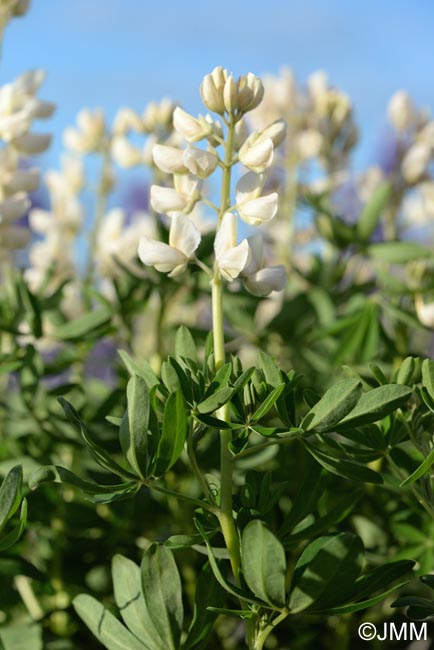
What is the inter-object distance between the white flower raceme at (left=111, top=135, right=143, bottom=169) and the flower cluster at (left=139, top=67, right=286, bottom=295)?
66 centimetres

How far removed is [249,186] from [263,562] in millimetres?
236

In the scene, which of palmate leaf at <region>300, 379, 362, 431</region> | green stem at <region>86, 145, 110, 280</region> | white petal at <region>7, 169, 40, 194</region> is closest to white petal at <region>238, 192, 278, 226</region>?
palmate leaf at <region>300, 379, 362, 431</region>

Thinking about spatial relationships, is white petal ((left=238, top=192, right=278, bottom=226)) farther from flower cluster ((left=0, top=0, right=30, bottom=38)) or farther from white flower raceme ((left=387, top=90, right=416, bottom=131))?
white flower raceme ((left=387, top=90, right=416, bottom=131))

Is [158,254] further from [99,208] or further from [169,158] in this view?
[99,208]

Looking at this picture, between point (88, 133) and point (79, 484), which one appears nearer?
point (79, 484)

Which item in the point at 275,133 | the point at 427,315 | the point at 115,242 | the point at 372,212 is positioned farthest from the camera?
the point at 115,242

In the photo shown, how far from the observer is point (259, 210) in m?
0.53

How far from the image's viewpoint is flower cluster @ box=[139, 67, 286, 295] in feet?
1.74

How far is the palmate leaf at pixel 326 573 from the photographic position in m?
0.47

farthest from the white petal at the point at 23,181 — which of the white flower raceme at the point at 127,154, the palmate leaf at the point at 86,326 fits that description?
the white flower raceme at the point at 127,154

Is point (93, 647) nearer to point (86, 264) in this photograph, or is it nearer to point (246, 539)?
point (246, 539)

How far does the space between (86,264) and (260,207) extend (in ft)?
2.31

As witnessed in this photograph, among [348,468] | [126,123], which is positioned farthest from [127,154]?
[348,468]

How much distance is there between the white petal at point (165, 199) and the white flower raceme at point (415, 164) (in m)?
0.82
